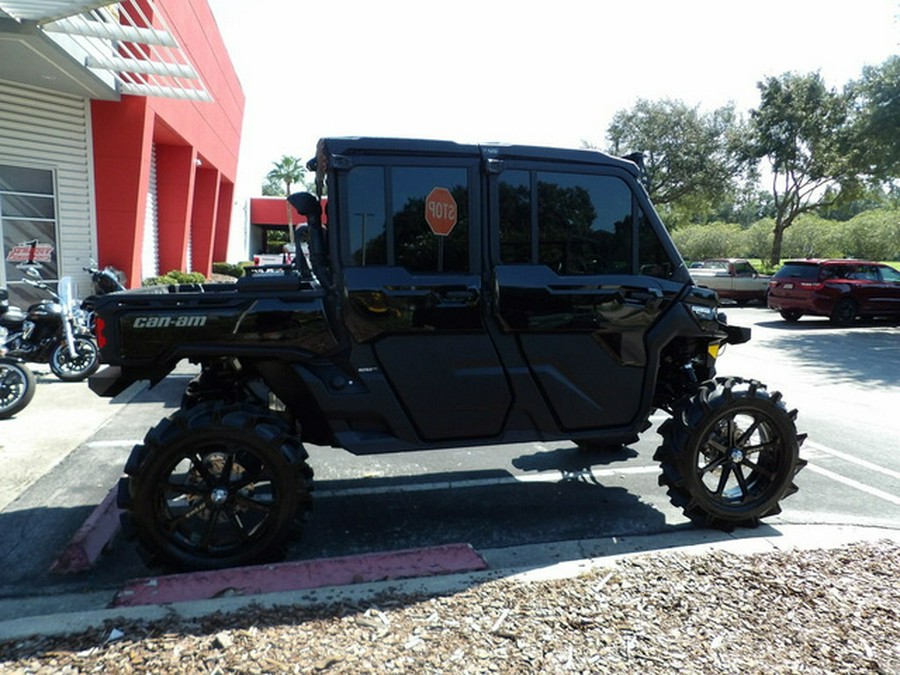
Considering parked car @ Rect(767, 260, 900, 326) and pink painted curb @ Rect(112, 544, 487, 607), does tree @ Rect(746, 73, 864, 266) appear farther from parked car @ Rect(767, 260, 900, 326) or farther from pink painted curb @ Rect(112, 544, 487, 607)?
pink painted curb @ Rect(112, 544, 487, 607)

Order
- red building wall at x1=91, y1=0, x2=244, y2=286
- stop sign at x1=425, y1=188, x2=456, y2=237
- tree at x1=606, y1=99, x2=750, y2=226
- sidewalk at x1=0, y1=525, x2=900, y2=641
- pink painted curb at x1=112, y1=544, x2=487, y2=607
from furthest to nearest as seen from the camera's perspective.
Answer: tree at x1=606, y1=99, x2=750, y2=226 < red building wall at x1=91, y1=0, x2=244, y2=286 < stop sign at x1=425, y1=188, x2=456, y2=237 < pink painted curb at x1=112, y1=544, x2=487, y2=607 < sidewalk at x1=0, y1=525, x2=900, y2=641

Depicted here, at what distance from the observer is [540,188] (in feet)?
12.3

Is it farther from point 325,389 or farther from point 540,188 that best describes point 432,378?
point 540,188

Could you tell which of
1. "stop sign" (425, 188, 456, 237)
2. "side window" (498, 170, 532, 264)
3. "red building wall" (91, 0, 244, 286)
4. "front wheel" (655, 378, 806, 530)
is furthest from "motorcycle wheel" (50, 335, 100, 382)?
"front wheel" (655, 378, 806, 530)

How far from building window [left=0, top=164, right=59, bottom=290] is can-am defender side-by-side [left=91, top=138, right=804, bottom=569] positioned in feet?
33.6

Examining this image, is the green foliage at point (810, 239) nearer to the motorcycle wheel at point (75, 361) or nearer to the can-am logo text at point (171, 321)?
the motorcycle wheel at point (75, 361)

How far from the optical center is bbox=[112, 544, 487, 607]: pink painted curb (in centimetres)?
301

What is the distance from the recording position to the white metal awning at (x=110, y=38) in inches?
348

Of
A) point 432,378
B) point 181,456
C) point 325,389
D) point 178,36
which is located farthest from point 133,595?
point 178,36

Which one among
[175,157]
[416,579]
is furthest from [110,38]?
[416,579]

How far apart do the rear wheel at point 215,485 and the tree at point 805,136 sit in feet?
104

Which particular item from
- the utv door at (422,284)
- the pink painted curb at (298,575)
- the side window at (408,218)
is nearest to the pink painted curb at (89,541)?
the pink painted curb at (298,575)

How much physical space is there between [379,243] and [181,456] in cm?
160

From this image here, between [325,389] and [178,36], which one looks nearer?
[325,389]
